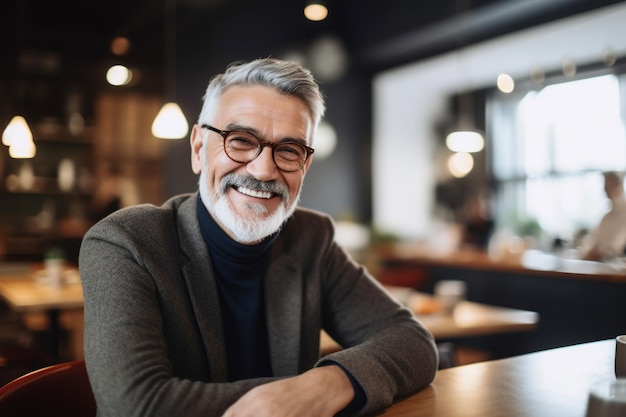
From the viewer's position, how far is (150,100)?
24.5 feet

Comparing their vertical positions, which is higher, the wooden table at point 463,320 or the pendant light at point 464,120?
the pendant light at point 464,120

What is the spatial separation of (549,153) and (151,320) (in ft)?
30.4

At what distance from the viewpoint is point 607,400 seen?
0.83 meters

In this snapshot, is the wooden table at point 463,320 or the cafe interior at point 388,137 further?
the cafe interior at point 388,137

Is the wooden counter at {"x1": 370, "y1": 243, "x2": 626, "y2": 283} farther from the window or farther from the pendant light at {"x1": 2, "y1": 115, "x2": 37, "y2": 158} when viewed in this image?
the pendant light at {"x1": 2, "y1": 115, "x2": 37, "y2": 158}

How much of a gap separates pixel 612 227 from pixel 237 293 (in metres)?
4.72

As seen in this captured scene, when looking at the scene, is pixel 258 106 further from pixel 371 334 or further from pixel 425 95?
pixel 425 95

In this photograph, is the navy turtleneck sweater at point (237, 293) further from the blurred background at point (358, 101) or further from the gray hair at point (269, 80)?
the blurred background at point (358, 101)

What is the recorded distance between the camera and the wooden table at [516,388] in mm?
1098

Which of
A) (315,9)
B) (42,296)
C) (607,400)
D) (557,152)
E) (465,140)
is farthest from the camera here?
(557,152)

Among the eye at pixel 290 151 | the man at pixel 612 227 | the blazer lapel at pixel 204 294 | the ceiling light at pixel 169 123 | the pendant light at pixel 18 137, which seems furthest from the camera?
the man at pixel 612 227

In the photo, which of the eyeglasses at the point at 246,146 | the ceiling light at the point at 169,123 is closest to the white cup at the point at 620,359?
the eyeglasses at the point at 246,146

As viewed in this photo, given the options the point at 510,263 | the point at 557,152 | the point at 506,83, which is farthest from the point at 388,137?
the point at 510,263

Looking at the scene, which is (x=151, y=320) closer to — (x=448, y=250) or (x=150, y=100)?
(x=448, y=250)
